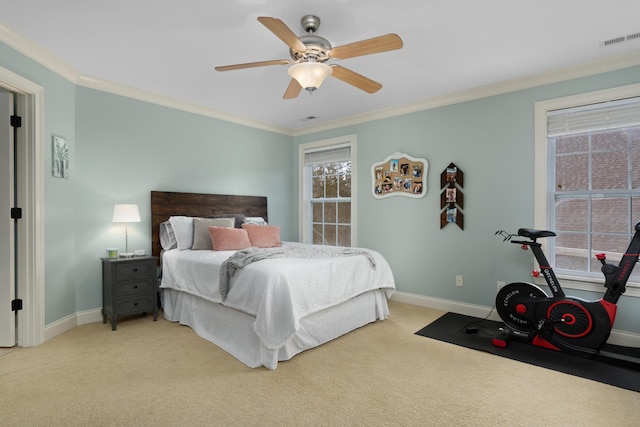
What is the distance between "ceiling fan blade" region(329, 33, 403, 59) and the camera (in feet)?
6.58

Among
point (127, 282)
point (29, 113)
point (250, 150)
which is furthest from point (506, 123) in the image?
point (29, 113)

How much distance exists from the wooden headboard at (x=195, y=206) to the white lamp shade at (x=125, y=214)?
43 centimetres

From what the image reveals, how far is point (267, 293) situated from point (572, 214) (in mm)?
2970

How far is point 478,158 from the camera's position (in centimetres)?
376

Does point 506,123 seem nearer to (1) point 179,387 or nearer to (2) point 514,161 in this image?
(2) point 514,161

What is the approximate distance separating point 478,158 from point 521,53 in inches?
45.1

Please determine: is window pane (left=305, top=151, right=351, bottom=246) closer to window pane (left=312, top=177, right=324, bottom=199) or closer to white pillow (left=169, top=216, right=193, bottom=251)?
window pane (left=312, top=177, right=324, bottom=199)

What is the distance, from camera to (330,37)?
2.61 meters

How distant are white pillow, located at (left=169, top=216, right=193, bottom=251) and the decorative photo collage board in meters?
2.91

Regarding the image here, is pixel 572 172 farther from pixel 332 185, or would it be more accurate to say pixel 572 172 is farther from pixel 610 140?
pixel 332 185

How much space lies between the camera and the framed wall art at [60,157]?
311 cm

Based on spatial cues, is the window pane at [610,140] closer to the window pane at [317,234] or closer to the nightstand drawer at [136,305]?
the window pane at [317,234]

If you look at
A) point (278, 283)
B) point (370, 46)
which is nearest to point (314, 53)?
point (370, 46)

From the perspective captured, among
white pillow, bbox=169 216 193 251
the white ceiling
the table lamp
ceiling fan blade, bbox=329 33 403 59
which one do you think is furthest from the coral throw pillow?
ceiling fan blade, bbox=329 33 403 59
